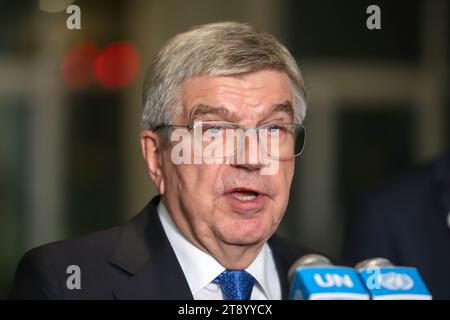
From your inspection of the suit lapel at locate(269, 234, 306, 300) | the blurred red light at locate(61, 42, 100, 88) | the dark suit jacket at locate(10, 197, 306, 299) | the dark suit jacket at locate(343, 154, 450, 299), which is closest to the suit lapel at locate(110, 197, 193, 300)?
the dark suit jacket at locate(10, 197, 306, 299)

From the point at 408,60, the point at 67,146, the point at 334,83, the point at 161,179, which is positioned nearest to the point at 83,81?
the point at 67,146

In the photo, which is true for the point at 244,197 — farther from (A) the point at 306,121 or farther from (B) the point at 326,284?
(A) the point at 306,121

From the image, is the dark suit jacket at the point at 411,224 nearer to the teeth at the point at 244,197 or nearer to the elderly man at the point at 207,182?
the elderly man at the point at 207,182

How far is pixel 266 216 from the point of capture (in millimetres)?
980

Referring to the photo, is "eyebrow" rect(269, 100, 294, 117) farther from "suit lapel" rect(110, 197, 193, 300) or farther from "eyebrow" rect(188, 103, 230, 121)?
"suit lapel" rect(110, 197, 193, 300)

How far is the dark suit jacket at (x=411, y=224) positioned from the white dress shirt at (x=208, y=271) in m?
0.60

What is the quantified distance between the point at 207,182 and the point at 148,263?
158 mm

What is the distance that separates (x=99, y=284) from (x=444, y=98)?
3.64 metres

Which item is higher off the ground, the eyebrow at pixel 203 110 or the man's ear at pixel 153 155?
the eyebrow at pixel 203 110

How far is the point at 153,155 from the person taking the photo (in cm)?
108

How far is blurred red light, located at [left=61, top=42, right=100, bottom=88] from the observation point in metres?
3.66

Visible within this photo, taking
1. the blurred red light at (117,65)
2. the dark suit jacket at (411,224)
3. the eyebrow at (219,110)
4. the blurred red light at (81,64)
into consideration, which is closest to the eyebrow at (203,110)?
the eyebrow at (219,110)

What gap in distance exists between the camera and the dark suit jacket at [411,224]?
1.67 m
